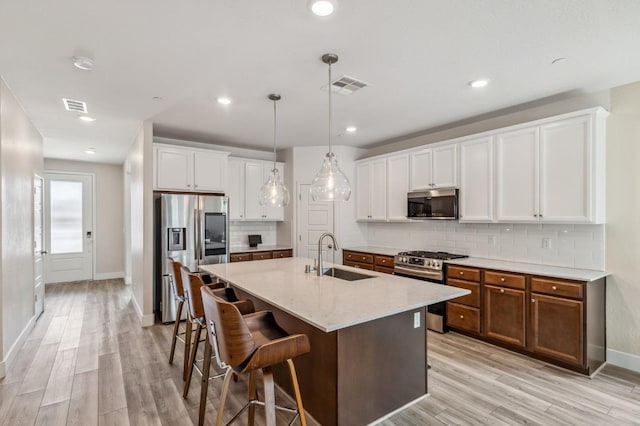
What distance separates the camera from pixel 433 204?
4.46 m

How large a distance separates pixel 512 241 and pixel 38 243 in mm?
6271

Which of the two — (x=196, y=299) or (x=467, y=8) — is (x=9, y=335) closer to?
(x=196, y=299)

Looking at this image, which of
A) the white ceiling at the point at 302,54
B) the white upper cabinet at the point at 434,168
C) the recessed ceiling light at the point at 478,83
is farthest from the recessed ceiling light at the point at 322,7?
the white upper cabinet at the point at 434,168

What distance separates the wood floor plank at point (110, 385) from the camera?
249cm

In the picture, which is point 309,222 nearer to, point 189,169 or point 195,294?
point 189,169

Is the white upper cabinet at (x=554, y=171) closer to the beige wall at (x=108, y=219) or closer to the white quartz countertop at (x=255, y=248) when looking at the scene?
the white quartz countertop at (x=255, y=248)

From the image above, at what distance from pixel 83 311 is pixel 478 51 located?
6070 mm

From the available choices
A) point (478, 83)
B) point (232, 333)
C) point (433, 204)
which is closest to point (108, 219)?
point (433, 204)

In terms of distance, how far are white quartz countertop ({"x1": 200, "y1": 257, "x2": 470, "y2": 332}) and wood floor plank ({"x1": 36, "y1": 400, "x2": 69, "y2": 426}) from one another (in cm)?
146

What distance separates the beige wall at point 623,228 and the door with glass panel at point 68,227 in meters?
8.85

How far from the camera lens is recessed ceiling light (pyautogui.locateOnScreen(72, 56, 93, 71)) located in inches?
99.0

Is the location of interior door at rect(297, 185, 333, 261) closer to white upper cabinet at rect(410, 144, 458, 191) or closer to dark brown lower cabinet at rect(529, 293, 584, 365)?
white upper cabinet at rect(410, 144, 458, 191)

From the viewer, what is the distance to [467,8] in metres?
1.95

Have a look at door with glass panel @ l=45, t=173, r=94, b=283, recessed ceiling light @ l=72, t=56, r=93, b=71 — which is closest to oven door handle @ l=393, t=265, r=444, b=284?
recessed ceiling light @ l=72, t=56, r=93, b=71
